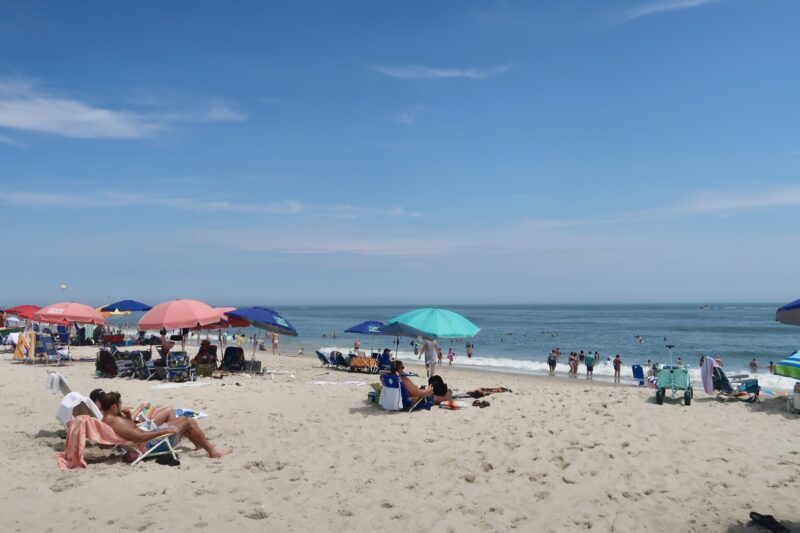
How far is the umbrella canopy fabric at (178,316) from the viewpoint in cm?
1208

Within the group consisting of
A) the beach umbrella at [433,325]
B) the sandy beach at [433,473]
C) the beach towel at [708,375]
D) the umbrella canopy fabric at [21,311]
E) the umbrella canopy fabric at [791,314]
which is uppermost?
the umbrella canopy fabric at [21,311]

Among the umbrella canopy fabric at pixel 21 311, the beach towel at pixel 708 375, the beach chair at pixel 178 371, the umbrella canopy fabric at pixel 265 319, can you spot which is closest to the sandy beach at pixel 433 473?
the beach towel at pixel 708 375

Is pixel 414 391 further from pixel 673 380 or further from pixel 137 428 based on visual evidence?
pixel 673 380

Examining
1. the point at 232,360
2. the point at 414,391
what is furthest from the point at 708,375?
the point at 232,360

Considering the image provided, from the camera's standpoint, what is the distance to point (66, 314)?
15109mm

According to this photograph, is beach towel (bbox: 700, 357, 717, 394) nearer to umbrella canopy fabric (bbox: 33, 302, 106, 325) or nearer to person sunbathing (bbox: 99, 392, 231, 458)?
person sunbathing (bbox: 99, 392, 231, 458)

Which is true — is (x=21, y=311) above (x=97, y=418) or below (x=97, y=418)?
above

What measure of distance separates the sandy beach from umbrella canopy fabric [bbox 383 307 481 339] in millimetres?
1332

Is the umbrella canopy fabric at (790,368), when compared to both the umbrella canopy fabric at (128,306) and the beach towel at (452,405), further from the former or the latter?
the umbrella canopy fabric at (128,306)

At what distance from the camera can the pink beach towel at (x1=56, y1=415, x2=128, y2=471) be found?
5.96 meters

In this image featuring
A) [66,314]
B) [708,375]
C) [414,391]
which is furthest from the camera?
[66,314]

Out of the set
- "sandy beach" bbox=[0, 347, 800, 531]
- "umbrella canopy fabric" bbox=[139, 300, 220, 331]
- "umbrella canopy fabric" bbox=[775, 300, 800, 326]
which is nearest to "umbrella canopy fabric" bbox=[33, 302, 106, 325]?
"umbrella canopy fabric" bbox=[139, 300, 220, 331]

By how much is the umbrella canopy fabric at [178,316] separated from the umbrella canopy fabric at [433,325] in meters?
4.52

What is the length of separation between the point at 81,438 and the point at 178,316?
254 inches
